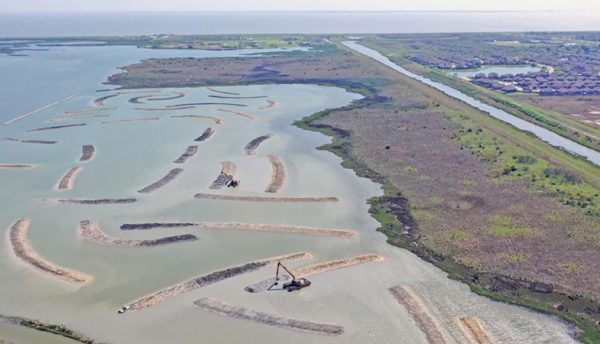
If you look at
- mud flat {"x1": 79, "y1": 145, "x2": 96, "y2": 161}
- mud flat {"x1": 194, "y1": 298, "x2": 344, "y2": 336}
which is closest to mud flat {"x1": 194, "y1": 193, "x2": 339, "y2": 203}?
mud flat {"x1": 194, "y1": 298, "x2": 344, "y2": 336}

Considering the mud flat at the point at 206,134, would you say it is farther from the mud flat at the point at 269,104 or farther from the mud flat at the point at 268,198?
the mud flat at the point at 268,198

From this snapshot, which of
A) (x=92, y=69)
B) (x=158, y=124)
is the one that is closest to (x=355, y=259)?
(x=158, y=124)

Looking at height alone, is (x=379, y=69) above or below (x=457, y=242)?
above

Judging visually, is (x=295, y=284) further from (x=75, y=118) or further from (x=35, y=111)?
(x=35, y=111)

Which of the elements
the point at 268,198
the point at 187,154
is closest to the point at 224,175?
the point at 268,198

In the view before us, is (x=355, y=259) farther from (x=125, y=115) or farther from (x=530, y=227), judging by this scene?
(x=125, y=115)

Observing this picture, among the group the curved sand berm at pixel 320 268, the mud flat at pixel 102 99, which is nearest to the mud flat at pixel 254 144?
the curved sand berm at pixel 320 268
